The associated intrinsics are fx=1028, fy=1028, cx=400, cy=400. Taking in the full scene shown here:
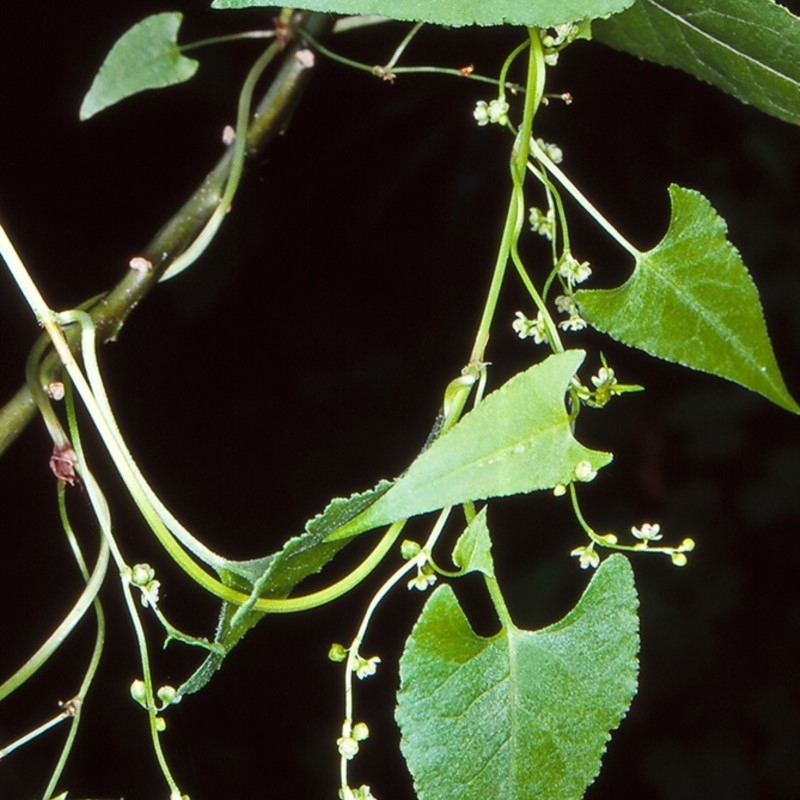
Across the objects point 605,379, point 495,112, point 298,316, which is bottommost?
point 605,379

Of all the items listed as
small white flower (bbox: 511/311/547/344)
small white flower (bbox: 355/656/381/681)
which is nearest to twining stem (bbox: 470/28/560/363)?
small white flower (bbox: 511/311/547/344)

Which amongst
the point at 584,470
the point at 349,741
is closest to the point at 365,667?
the point at 349,741

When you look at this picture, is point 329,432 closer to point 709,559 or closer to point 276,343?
point 276,343

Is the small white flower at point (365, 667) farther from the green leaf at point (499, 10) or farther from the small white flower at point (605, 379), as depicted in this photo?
the green leaf at point (499, 10)

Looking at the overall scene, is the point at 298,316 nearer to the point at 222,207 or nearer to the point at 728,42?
the point at 222,207

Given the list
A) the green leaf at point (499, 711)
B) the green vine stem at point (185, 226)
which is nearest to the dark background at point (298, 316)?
the green vine stem at point (185, 226)

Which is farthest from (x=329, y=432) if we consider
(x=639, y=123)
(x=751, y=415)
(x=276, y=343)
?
(x=751, y=415)
